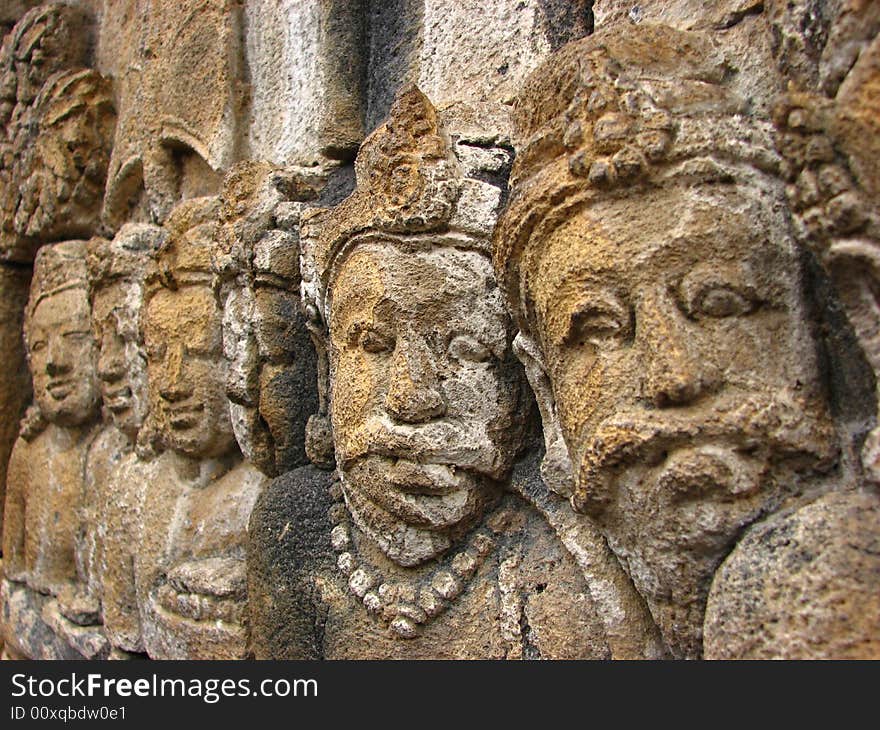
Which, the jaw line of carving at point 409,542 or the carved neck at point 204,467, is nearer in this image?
the jaw line of carving at point 409,542

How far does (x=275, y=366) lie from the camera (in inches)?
78.8

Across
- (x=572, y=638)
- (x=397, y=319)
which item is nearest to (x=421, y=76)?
(x=397, y=319)

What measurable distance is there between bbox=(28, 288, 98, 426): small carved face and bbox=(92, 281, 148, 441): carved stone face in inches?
9.9

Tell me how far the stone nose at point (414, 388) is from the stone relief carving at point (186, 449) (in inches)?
32.1

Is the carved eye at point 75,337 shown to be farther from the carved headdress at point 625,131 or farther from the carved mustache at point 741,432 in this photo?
the carved mustache at point 741,432

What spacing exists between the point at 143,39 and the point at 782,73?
2279 mm

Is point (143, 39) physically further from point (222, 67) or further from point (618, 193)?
point (618, 193)

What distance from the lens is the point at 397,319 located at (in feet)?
5.09

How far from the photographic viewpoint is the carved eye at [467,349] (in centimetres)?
156

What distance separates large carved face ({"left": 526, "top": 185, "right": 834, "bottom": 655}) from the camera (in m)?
1.11

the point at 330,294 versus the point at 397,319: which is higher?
the point at 330,294

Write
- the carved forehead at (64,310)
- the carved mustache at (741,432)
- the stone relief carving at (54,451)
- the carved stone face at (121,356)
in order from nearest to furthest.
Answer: the carved mustache at (741,432)
the carved stone face at (121,356)
the stone relief carving at (54,451)
the carved forehead at (64,310)

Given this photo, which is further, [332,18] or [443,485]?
[332,18]

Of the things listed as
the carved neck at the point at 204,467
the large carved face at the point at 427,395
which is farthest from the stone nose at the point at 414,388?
the carved neck at the point at 204,467
